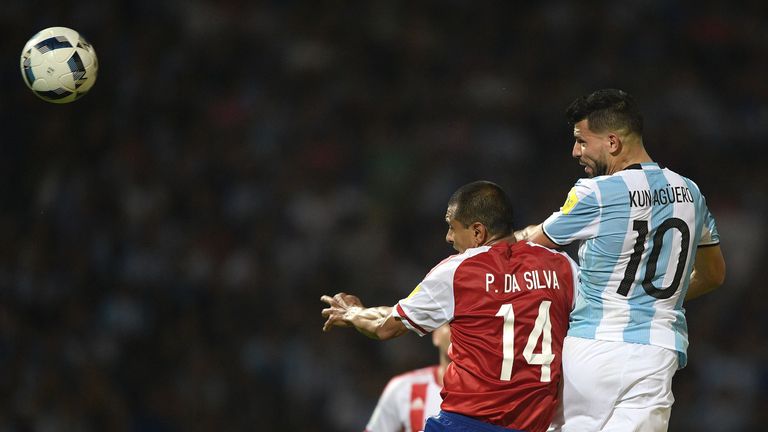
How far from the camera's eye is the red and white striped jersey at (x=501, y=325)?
4418 mm

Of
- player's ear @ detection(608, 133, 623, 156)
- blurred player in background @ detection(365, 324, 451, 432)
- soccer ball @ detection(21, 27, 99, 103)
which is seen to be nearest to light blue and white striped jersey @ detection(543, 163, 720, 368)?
player's ear @ detection(608, 133, 623, 156)

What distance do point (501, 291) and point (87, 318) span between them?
5755 mm

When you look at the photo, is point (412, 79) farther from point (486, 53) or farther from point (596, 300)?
point (596, 300)

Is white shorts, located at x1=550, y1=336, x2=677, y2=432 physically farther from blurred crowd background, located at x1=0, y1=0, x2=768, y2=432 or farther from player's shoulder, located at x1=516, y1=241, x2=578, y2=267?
blurred crowd background, located at x1=0, y1=0, x2=768, y2=432

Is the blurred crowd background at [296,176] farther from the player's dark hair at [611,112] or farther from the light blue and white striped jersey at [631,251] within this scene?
the player's dark hair at [611,112]

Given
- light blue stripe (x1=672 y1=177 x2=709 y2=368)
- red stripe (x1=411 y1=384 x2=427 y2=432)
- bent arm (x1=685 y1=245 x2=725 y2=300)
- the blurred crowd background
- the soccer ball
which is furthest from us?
the blurred crowd background

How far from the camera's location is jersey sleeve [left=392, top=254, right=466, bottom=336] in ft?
14.9

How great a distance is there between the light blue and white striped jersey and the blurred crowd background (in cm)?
475

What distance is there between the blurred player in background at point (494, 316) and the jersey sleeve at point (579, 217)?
0.47ft

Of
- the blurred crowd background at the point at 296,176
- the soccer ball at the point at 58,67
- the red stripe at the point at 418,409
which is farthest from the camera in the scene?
the blurred crowd background at the point at 296,176

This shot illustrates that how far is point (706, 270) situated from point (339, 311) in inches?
67.8

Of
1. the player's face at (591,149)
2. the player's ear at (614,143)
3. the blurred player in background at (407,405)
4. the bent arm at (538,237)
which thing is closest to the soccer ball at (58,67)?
the blurred player in background at (407,405)

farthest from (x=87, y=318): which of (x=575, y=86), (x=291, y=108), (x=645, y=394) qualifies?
(x=645, y=394)

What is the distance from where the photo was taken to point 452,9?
11562 millimetres
